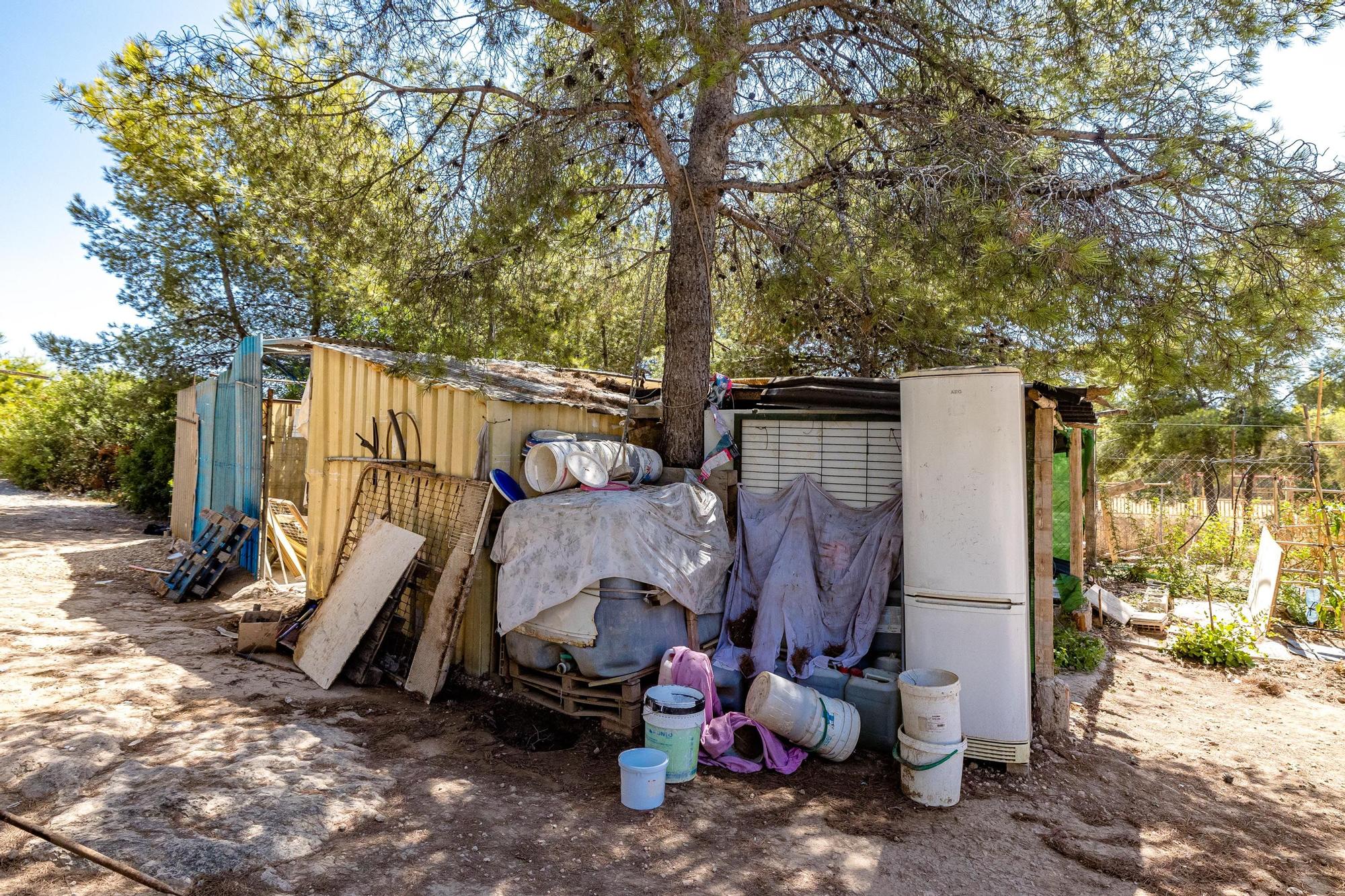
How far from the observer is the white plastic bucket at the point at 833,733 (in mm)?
4562

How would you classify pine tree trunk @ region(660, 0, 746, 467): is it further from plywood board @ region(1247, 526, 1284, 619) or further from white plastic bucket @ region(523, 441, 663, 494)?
plywood board @ region(1247, 526, 1284, 619)

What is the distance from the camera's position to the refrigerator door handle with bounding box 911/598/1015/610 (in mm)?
4566

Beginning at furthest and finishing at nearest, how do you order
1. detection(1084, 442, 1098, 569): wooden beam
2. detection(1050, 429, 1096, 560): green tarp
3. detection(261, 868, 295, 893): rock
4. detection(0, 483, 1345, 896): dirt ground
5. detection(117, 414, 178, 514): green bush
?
detection(117, 414, 178, 514): green bush, detection(1084, 442, 1098, 569): wooden beam, detection(1050, 429, 1096, 560): green tarp, detection(0, 483, 1345, 896): dirt ground, detection(261, 868, 295, 893): rock

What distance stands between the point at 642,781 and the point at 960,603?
2220mm

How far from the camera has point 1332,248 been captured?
3.89 metres

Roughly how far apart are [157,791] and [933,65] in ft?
21.4

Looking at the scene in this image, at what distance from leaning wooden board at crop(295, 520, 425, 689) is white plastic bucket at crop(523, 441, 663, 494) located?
3.47 feet

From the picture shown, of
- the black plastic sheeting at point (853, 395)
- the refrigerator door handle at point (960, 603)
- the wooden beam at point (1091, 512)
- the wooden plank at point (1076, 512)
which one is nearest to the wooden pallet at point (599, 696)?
the refrigerator door handle at point (960, 603)

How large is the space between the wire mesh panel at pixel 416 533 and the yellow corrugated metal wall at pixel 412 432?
0.60 feet

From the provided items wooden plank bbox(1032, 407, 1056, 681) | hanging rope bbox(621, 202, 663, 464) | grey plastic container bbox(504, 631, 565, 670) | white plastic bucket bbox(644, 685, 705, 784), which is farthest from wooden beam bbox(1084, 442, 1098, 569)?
grey plastic container bbox(504, 631, 565, 670)

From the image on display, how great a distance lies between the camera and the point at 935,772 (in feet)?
13.6

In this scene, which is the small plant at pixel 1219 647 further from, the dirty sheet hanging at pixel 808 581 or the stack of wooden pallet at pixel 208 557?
the stack of wooden pallet at pixel 208 557

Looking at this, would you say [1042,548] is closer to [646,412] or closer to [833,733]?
[833,733]

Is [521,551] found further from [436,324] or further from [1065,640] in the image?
[1065,640]
